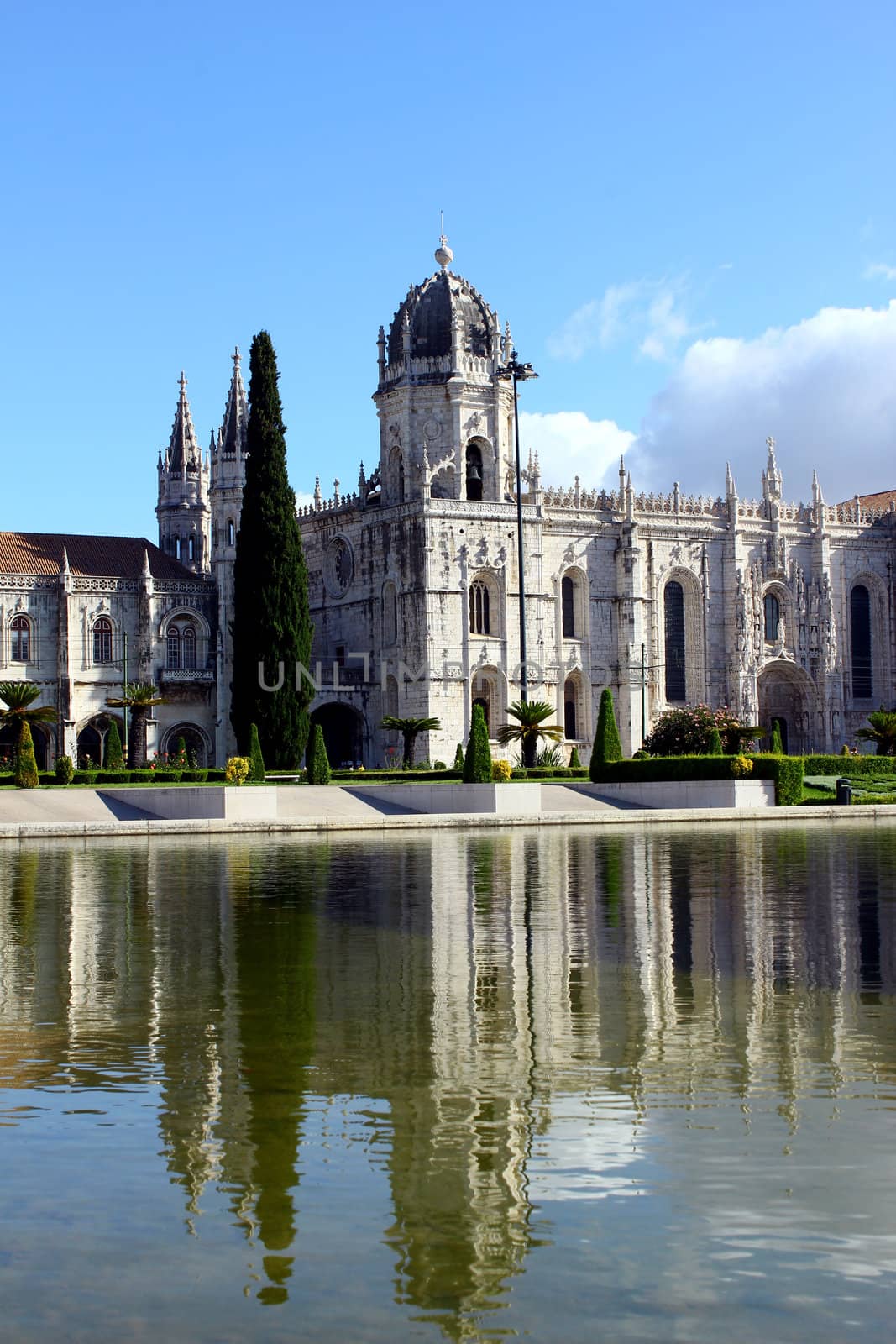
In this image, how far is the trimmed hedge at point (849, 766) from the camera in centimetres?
4425

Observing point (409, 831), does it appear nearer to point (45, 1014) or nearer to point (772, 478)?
point (45, 1014)

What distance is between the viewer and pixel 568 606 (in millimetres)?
67438

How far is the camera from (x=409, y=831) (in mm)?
35438

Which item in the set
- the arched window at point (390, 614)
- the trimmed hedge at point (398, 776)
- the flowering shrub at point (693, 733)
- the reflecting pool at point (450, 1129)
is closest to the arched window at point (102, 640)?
the arched window at point (390, 614)

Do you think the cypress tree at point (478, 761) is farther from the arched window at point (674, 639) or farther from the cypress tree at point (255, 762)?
the arched window at point (674, 639)

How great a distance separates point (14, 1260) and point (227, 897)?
521 inches

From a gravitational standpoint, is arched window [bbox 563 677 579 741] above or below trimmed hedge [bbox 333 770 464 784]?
above

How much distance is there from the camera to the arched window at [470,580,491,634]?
63094 millimetres

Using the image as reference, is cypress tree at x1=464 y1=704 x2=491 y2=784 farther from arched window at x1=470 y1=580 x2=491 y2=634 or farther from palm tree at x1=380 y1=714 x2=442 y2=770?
arched window at x1=470 y1=580 x2=491 y2=634

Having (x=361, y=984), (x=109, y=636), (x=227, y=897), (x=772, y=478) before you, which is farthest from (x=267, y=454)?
(x=361, y=984)

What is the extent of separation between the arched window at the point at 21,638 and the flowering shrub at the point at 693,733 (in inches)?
1046

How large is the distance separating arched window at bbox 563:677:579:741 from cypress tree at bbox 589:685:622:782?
1960 cm

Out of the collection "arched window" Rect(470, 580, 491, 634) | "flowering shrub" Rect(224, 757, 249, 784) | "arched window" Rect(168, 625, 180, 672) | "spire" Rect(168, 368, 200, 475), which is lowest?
"flowering shrub" Rect(224, 757, 249, 784)

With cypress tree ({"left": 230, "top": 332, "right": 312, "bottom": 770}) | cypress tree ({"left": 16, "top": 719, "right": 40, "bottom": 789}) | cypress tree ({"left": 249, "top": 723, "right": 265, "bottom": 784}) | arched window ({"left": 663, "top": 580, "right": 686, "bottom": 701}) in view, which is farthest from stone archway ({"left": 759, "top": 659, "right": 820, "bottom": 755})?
cypress tree ({"left": 16, "top": 719, "right": 40, "bottom": 789})
